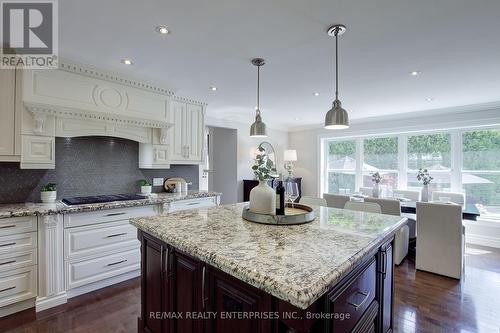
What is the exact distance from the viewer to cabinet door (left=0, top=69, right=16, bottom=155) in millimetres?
2299

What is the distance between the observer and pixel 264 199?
1714 millimetres

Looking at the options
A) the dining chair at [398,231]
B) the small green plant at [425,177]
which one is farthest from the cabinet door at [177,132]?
the small green plant at [425,177]

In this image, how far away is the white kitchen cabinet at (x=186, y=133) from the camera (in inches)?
144

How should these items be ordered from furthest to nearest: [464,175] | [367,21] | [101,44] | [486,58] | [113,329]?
[464,175], [486,58], [101,44], [113,329], [367,21]

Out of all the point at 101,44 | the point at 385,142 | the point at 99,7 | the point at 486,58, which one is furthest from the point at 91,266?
the point at 385,142

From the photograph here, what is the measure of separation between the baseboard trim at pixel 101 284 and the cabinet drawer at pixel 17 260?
18.7 inches

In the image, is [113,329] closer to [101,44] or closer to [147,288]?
[147,288]

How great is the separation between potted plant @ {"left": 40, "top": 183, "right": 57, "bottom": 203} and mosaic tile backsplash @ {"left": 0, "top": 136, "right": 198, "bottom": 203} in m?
0.15

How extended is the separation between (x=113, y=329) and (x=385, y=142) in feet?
19.3

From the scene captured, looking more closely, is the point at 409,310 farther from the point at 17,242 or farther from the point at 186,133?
the point at 17,242

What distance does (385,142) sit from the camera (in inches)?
220

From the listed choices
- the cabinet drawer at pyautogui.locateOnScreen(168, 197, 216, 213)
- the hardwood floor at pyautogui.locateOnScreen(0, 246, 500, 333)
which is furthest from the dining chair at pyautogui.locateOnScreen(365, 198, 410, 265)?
the cabinet drawer at pyautogui.locateOnScreen(168, 197, 216, 213)

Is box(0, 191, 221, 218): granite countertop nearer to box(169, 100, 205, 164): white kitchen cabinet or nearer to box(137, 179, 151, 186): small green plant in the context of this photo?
box(137, 179, 151, 186): small green plant

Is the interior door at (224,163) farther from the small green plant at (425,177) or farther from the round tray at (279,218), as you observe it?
the round tray at (279,218)
